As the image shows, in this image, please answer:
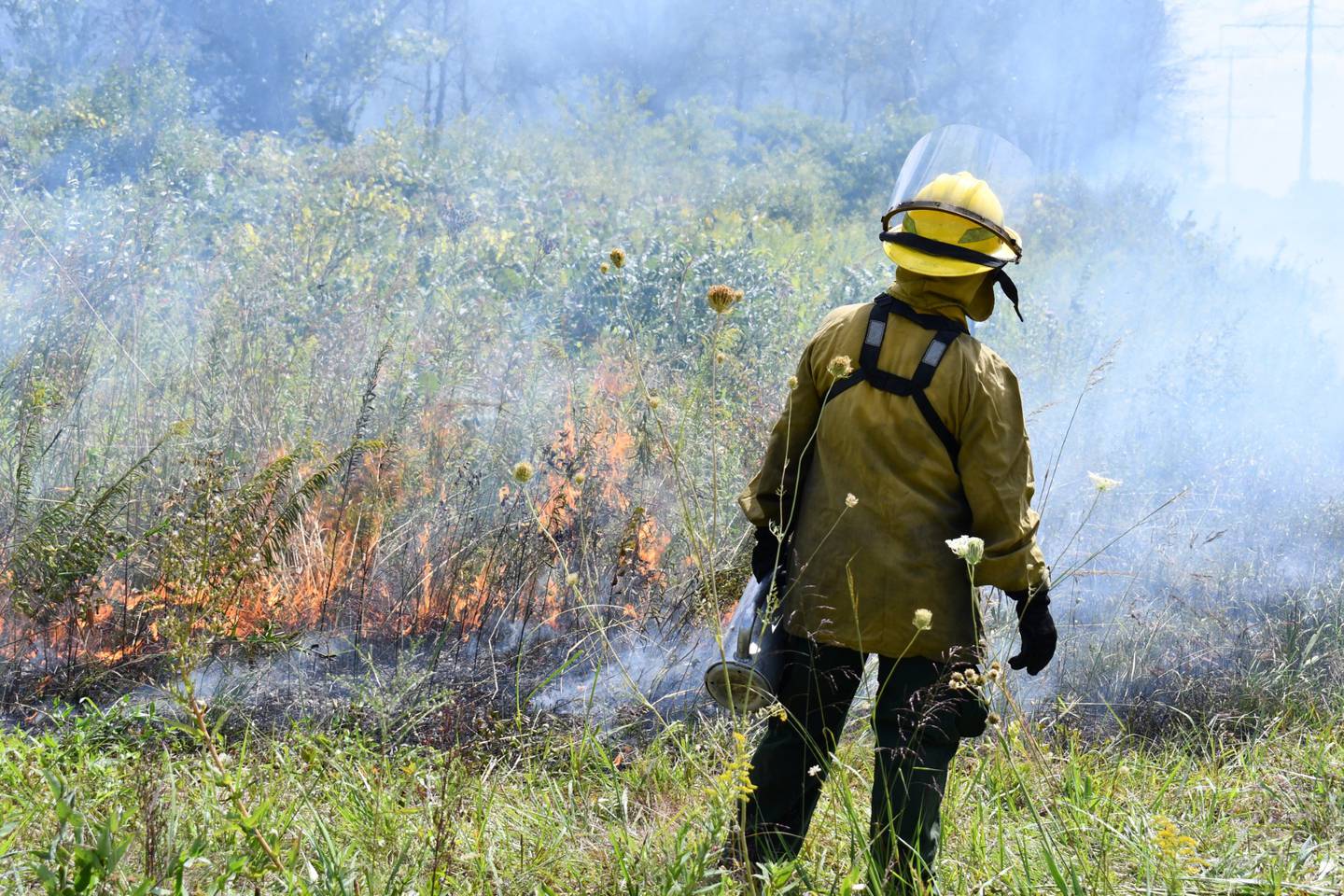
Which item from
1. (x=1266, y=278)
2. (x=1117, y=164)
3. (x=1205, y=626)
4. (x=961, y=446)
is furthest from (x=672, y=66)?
(x=961, y=446)

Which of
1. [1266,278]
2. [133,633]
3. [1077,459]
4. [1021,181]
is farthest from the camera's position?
[1266,278]

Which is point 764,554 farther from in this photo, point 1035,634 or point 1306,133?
point 1306,133

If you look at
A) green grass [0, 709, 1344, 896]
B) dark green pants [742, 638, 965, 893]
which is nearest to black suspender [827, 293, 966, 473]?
dark green pants [742, 638, 965, 893]

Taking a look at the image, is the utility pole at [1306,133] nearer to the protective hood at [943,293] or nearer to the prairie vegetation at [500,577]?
the prairie vegetation at [500,577]

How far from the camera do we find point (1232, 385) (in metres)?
7.39

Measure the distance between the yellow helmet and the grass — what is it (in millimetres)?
966

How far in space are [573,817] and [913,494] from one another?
3.57 ft

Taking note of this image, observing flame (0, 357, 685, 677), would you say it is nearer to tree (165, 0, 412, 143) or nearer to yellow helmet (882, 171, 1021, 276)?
yellow helmet (882, 171, 1021, 276)

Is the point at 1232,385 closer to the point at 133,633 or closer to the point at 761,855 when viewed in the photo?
the point at 761,855

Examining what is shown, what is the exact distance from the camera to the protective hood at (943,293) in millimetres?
2268

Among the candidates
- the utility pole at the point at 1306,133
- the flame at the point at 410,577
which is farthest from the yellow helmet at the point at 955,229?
the utility pole at the point at 1306,133

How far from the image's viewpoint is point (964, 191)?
2266mm

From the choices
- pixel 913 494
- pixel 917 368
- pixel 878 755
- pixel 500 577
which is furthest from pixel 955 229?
pixel 500 577

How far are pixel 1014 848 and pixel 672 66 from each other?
1604 cm
